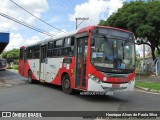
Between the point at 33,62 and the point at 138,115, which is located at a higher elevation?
the point at 33,62

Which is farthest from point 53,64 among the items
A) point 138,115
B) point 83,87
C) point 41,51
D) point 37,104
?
point 138,115

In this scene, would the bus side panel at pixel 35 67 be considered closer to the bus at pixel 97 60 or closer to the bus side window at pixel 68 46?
the bus at pixel 97 60

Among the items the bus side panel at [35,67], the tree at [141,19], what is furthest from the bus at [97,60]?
the tree at [141,19]

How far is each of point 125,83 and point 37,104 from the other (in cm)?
405

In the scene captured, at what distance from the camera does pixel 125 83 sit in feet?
46.0

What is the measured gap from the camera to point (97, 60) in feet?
44.1

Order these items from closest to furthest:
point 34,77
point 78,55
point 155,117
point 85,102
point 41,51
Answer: point 155,117, point 85,102, point 78,55, point 41,51, point 34,77

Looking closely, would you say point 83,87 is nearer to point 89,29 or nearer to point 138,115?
point 89,29

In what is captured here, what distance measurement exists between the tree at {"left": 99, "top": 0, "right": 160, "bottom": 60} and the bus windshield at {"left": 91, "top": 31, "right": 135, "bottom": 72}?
2055cm

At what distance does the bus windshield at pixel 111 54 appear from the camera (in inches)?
530

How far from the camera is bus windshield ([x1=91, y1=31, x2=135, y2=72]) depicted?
530 inches

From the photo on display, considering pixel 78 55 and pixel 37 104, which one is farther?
pixel 78 55

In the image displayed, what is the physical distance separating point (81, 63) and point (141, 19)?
22.8 meters

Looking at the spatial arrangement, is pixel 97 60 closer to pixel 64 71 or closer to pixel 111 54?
pixel 111 54
